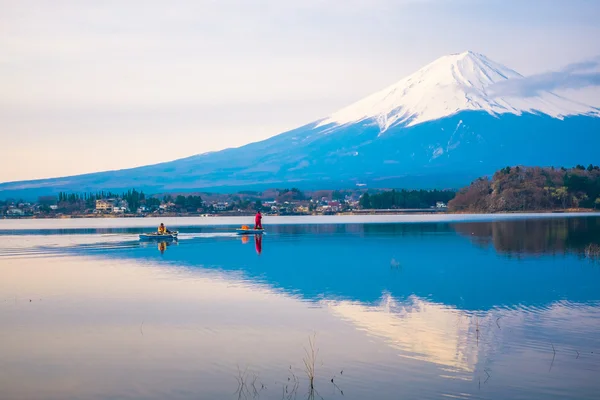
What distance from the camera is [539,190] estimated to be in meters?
108

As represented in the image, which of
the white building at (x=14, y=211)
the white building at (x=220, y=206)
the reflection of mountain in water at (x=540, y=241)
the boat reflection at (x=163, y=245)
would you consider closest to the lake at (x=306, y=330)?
the reflection of mountain in water at (x=540, y=241)

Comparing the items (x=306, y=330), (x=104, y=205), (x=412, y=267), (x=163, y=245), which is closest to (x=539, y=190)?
(x=163, y=245)

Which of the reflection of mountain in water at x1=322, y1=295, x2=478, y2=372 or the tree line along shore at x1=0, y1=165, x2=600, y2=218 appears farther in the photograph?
the tree line along shore at x1=0, y1=165, x2=600, y2=218

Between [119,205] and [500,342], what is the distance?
153 meters

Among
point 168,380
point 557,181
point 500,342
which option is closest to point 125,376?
point 168,380

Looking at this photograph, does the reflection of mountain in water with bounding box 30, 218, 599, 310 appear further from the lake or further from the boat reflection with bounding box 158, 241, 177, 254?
the boat reflection with bounding box 158, 241, 177, 254

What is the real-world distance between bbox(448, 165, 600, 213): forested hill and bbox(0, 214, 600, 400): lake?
77.8 metres

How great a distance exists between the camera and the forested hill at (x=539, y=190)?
10456cm

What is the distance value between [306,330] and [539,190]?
96.4m

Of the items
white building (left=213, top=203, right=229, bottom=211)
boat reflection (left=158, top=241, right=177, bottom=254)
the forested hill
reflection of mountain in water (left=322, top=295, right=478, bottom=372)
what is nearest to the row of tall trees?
white building (left=213, top=203, right=229, bottom=211)

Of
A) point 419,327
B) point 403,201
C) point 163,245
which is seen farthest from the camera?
point 403,201

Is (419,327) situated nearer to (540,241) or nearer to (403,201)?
(540,241)

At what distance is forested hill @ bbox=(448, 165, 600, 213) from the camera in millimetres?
104562

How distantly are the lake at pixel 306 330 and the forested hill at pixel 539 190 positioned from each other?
77.8 meters
